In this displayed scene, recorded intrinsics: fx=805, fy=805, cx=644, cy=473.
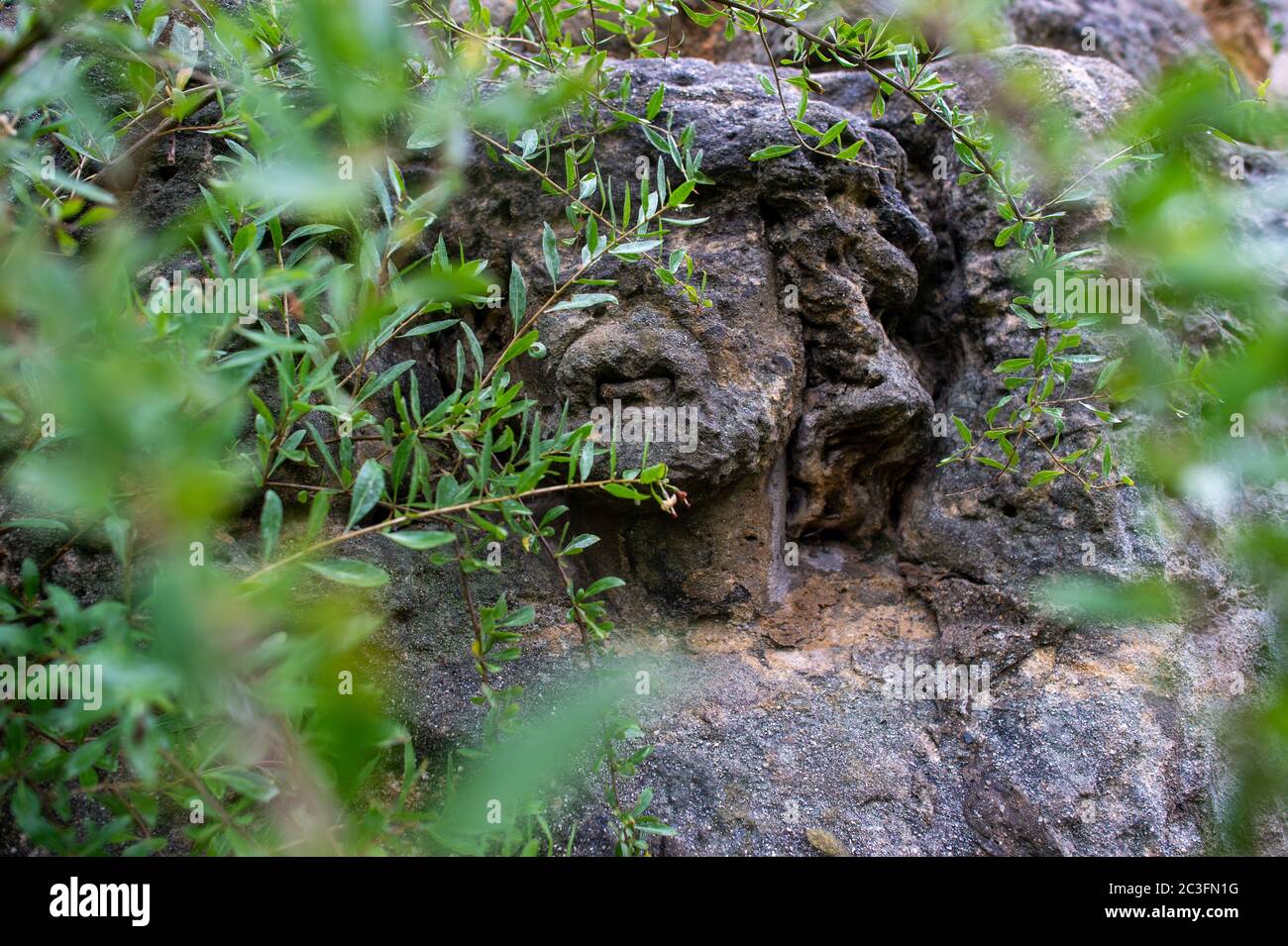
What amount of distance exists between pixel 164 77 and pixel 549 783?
1713 mm

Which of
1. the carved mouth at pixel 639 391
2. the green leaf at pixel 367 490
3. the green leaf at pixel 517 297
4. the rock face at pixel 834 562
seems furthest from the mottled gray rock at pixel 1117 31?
the green leaf at pixel 367 490

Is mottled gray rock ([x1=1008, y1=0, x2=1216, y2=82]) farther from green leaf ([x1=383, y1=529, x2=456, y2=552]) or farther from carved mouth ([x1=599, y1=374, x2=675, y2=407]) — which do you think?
green leaf ([x1=383, y1=529, x2=456, y2=552])

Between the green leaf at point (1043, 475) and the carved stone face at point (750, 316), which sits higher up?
the carved stone face at point (750, 316)

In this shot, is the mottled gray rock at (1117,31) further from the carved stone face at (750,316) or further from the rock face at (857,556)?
the carved stone face at (750,316)

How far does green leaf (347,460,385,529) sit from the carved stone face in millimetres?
952

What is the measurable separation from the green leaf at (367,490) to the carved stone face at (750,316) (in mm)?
952

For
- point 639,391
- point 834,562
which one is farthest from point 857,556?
point 639,391

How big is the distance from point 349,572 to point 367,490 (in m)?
0.14

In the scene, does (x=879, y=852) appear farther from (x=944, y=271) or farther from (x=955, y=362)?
(x=944, y=271)

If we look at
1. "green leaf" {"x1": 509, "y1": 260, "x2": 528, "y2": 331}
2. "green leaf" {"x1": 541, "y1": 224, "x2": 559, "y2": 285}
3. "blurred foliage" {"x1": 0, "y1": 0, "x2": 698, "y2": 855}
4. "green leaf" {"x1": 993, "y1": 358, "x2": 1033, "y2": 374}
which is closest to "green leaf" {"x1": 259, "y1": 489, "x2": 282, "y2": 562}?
"blurred foliage" {"x1": 0, "y1": 0, "x2": 698, "y2": 855}

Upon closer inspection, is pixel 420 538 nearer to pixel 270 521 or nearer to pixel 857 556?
pixel 270 521

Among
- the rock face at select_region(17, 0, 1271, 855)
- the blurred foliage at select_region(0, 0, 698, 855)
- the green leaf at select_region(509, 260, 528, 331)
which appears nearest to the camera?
the blurred foliage at select_region(0, 0, 698, 855)

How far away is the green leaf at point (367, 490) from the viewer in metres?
1.25

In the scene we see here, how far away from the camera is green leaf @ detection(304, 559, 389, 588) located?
45.8 inches
